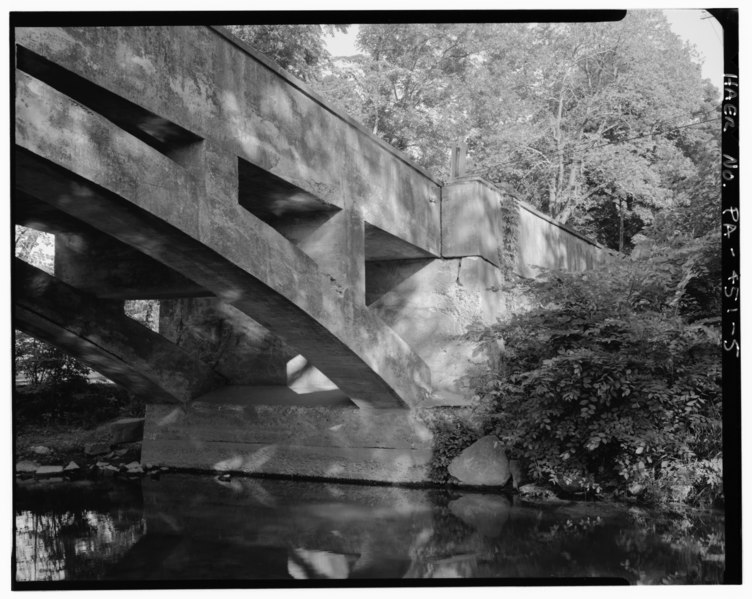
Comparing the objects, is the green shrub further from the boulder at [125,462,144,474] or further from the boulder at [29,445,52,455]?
the boulder at [29,445,52,455]

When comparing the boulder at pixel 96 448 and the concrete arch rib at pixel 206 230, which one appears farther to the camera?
the boulder at pixel 96 448

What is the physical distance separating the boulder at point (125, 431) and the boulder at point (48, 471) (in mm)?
2037

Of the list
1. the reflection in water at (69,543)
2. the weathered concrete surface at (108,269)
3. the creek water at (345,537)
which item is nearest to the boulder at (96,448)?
the creek water at (345,537)

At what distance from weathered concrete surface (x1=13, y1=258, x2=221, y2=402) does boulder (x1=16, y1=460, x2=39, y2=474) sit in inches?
64.7

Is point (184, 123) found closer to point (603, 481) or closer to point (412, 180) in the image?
point (412, 180)

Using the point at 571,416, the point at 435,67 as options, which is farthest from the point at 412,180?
the point at 435,67

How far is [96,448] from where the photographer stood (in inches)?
517

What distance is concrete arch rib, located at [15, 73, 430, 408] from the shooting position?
18.4 ft

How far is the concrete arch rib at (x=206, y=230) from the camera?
221 inches

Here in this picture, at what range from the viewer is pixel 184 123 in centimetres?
705

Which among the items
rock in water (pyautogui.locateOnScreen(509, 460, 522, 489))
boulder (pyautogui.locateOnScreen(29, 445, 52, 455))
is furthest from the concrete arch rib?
boulder (pyautogui.locateOnScreen(29, 445, 52, 455))

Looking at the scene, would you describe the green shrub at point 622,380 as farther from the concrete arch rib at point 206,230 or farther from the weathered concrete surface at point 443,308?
the concrete arch rib at point 206,230

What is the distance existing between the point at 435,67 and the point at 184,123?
364 inches

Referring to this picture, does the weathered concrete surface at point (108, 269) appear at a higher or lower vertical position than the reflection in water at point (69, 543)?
higher
